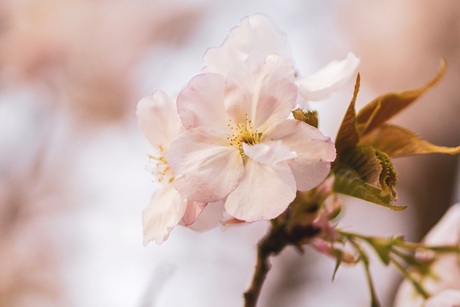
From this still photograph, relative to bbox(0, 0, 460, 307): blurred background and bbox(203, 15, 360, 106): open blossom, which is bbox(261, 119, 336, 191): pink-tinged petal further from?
bbox(0, 0, 460, 307): blurred background

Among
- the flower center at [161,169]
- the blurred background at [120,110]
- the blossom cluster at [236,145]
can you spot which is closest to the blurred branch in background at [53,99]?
the blurred background at [120,110]

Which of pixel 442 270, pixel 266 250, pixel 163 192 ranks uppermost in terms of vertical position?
pixel 163 192

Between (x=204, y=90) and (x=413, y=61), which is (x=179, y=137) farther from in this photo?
(x=413, y=61)

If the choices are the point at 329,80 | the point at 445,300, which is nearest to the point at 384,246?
the point at 445,300

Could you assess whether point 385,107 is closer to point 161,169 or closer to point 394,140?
point 394,140

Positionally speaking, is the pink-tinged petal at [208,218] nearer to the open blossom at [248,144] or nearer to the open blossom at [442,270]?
the open blossom at [248,144]

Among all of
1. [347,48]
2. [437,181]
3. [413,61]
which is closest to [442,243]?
[437,181]

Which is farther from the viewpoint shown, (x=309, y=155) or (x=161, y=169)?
(x=161, y=169)
